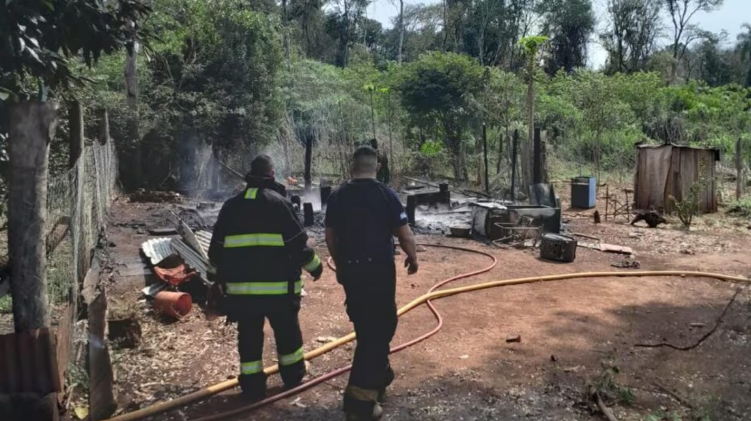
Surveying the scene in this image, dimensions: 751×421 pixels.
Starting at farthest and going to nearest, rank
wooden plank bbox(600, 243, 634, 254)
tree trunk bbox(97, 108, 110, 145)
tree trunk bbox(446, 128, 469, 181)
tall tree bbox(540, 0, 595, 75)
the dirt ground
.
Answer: tall tree bbox(540, 0, 595, 75), tree trunk bbox(446, 128, 469, 181), wooden plank bbox(600, 243, 634, 254), tree trunk bbox(97, 108, 110, 145), the dirt ground

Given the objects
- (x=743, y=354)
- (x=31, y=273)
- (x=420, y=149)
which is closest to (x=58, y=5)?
(x=31, y=273)

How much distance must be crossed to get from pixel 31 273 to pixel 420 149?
1943 cm

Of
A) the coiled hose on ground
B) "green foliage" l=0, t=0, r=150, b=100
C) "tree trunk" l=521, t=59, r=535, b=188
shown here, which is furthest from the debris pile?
"tree trunk" l=521, t=59, r=535, b=188

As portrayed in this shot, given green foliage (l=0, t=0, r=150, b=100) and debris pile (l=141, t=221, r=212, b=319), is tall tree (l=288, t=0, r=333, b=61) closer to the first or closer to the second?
debris pile (l=141, t=221, r=212, b=319)

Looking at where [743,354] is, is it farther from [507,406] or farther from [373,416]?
[373,416]

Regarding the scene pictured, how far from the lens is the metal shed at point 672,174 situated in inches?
591

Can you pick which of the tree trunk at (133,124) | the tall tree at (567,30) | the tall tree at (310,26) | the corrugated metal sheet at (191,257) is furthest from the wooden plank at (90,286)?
the tall tree at (567,30)

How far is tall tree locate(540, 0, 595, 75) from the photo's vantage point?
39875mm

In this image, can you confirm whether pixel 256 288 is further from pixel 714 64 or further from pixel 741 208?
pixel 714 64

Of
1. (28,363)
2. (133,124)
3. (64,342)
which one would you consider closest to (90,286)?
(64,342)

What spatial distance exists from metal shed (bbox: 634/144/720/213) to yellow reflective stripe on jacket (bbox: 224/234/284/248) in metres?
13.2

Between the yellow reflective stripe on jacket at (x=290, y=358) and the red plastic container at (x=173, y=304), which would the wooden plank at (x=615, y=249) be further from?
the yellow reflective stripe on jacket at (x=290, y=358)

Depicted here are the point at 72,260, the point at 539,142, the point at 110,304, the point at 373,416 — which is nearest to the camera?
the point at 373,416

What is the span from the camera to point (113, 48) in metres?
4.48
